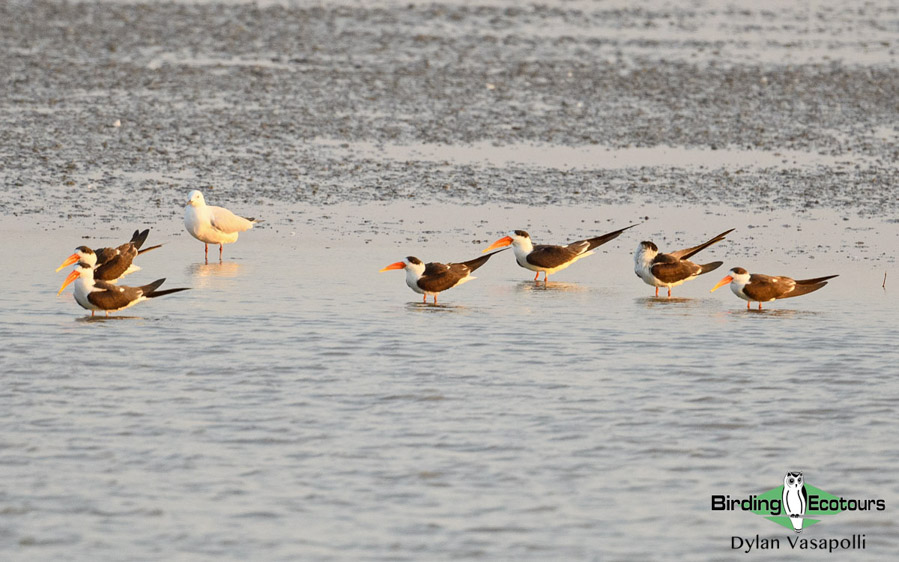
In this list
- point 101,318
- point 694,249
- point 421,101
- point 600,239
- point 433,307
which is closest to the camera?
point 101,318

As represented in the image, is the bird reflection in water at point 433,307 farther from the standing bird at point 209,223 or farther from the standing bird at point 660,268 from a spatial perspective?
the standing bird at point 209,223

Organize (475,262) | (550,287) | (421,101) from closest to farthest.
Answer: (475,262) → (550,287) → (421,101)

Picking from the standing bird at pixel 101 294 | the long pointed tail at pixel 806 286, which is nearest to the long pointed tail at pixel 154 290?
the standing bird at pixel 101 294

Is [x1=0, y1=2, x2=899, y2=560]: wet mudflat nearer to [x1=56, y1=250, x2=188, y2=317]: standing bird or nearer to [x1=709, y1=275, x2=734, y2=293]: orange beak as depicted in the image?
[x1=56, y1=250, x2=188, y2=317]: standing bird

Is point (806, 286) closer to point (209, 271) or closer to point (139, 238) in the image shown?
point (209, 271)

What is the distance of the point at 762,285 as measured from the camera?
13039 millimetres

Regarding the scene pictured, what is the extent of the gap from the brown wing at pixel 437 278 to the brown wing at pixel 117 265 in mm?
2726

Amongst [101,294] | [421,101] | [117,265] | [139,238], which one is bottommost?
[101,294]

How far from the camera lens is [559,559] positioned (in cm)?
702

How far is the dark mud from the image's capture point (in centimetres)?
1817

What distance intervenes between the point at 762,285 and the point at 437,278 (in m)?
2.89

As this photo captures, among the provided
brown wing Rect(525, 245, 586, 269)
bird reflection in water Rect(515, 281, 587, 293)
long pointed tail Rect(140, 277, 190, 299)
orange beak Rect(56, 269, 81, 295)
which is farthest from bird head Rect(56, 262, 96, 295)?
brown wing Rect(525, 245, 586, 269)

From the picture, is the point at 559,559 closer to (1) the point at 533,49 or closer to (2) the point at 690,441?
(2) the point at 690,441

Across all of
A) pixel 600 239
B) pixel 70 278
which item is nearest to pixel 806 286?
pixel 600 239
